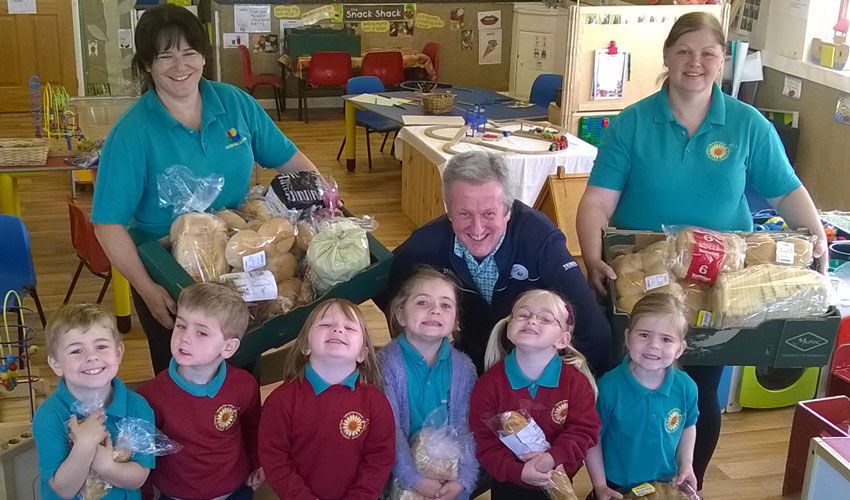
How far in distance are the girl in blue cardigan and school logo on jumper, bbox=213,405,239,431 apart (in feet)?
1.27

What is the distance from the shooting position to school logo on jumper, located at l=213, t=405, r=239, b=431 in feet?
7.22

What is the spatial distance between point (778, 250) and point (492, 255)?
0.80 m

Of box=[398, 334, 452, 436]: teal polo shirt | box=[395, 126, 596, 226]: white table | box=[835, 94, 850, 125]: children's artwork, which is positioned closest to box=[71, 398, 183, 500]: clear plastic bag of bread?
box=[398, 334, 452, 436]: teal polo shirt

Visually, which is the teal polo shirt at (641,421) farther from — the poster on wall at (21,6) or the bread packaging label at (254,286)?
the poster on wall at (21,6)

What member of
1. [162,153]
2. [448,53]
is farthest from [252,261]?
[448,53]

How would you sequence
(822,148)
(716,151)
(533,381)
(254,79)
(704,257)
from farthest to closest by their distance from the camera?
(254,79), (822,148), (716,151), (704,257), (533,381)

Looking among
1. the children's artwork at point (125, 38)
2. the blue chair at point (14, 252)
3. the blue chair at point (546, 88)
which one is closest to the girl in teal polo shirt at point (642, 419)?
the blue chair at point (14, 252)

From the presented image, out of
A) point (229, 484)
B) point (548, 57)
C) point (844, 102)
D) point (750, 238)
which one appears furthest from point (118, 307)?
point (548, 57)

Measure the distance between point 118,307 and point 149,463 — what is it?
2.33 m

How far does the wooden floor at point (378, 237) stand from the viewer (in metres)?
3.26

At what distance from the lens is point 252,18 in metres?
9.18

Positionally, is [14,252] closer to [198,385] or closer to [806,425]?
[198,385]

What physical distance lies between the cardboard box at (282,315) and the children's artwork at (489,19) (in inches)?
310

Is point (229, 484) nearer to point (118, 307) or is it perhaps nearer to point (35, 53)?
point (118, 307)
